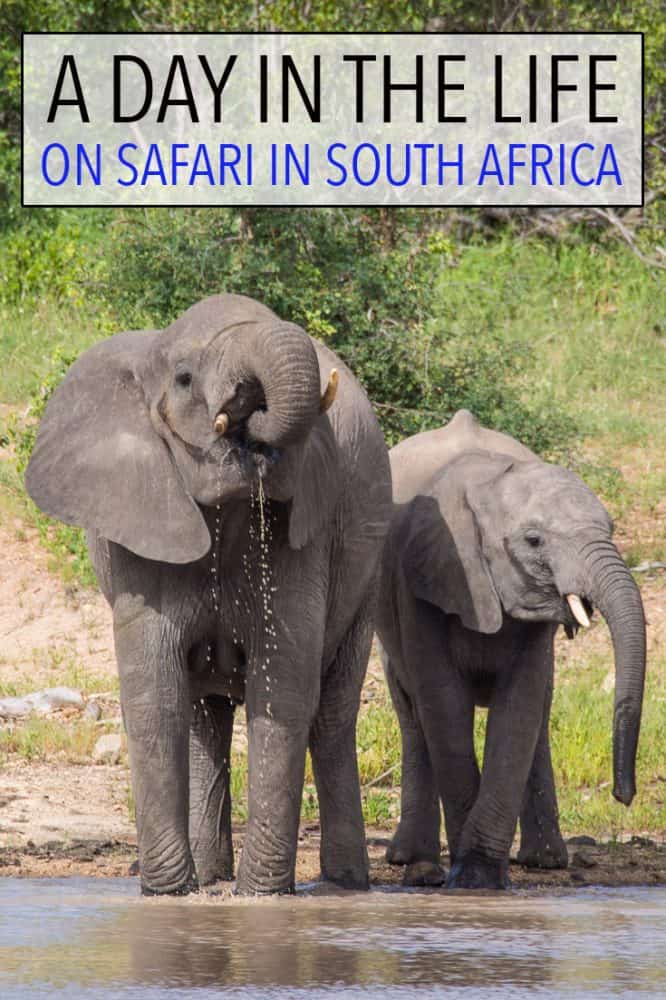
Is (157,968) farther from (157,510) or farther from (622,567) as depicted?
(622,567)

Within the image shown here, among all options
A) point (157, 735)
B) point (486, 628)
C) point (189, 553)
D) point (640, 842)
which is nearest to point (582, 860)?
point (640, 842)

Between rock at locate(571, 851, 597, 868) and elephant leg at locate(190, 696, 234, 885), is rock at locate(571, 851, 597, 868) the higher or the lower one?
the lower one

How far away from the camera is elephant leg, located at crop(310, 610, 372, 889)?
7.30 meters

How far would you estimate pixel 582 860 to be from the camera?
26.9 feet

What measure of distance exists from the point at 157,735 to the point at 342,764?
3.19 ft

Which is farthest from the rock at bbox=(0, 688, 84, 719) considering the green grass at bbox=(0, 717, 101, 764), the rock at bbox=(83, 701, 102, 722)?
the green grass at bbox=(0, 717, 101, 764)

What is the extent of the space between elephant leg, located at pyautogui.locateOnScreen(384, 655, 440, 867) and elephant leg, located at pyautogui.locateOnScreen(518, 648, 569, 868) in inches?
13.6

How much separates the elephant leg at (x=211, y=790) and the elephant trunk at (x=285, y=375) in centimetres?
175

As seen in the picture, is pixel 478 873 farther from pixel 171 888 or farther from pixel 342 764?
pixel 171 888

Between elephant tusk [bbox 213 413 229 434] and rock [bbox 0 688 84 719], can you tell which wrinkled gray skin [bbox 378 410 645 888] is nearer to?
elephant tusk [bbox 213 413 229 434]

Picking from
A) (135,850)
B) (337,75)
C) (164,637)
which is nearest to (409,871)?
(135,850)

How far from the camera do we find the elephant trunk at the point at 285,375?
5980mm

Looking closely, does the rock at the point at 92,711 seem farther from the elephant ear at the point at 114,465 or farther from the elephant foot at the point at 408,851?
the elephant ear at the point at 114,465

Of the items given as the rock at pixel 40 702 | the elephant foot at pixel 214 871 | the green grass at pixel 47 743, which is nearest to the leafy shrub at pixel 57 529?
the rock at pixel 40 702
